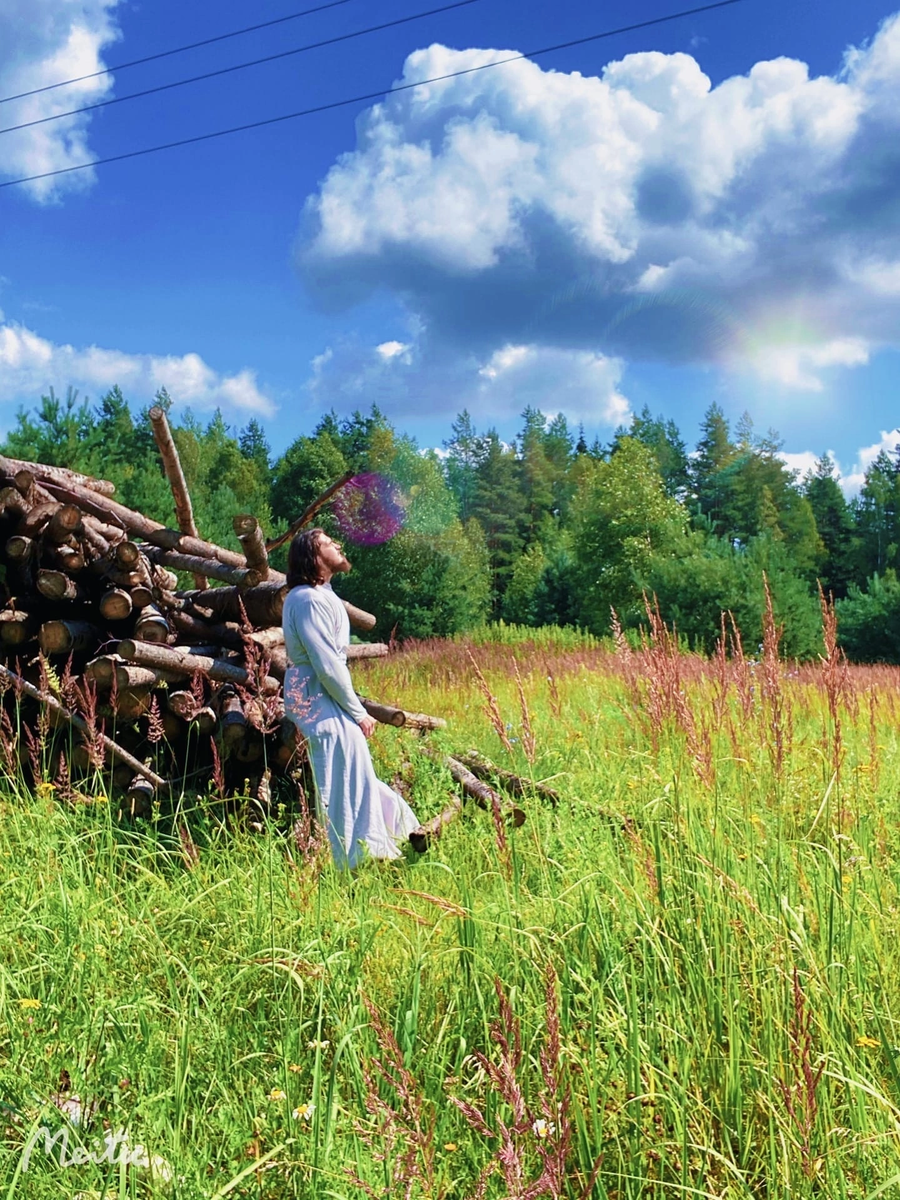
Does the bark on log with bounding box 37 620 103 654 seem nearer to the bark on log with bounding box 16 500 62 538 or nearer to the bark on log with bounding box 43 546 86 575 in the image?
the bark on log with bounding box 43 546 86 575

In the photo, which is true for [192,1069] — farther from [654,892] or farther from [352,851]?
[352,851]

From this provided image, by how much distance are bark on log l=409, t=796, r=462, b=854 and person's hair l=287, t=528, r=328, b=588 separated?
1.44m

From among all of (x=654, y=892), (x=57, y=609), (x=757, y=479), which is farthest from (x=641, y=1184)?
(x=757, y=479)

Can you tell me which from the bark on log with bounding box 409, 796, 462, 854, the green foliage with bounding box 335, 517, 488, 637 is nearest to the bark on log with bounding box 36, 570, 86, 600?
the bark on log with bounding box 409, 796, 462, 854

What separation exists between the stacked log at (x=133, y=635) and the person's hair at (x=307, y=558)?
72cm

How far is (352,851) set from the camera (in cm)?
483

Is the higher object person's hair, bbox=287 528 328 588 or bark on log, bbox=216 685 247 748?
person's hair, bbox=287 528 328 588

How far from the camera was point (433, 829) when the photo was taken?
16.2ft

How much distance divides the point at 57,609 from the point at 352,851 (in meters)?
2.77

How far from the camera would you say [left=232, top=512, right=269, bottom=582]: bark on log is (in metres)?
6.03

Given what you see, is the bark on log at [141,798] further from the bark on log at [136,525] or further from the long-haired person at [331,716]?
the bark on log at [136,525]

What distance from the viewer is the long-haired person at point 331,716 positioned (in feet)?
16.5

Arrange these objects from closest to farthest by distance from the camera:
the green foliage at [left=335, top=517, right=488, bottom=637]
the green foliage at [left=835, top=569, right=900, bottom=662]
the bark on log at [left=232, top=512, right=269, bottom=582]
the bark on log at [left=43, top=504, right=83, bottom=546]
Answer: the bark on log at [left=232, top=512, right=269, bottom=582] → the bark on log at [left=43, top=504, right=83, bottom=546] → the green foliage at [left=835, top=569, right=900, bottom=662] → the green foliage at [left=335, top=517, right=488, bottom=637]

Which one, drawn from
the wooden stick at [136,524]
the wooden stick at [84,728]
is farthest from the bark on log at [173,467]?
the wooden stick at [84,728]
